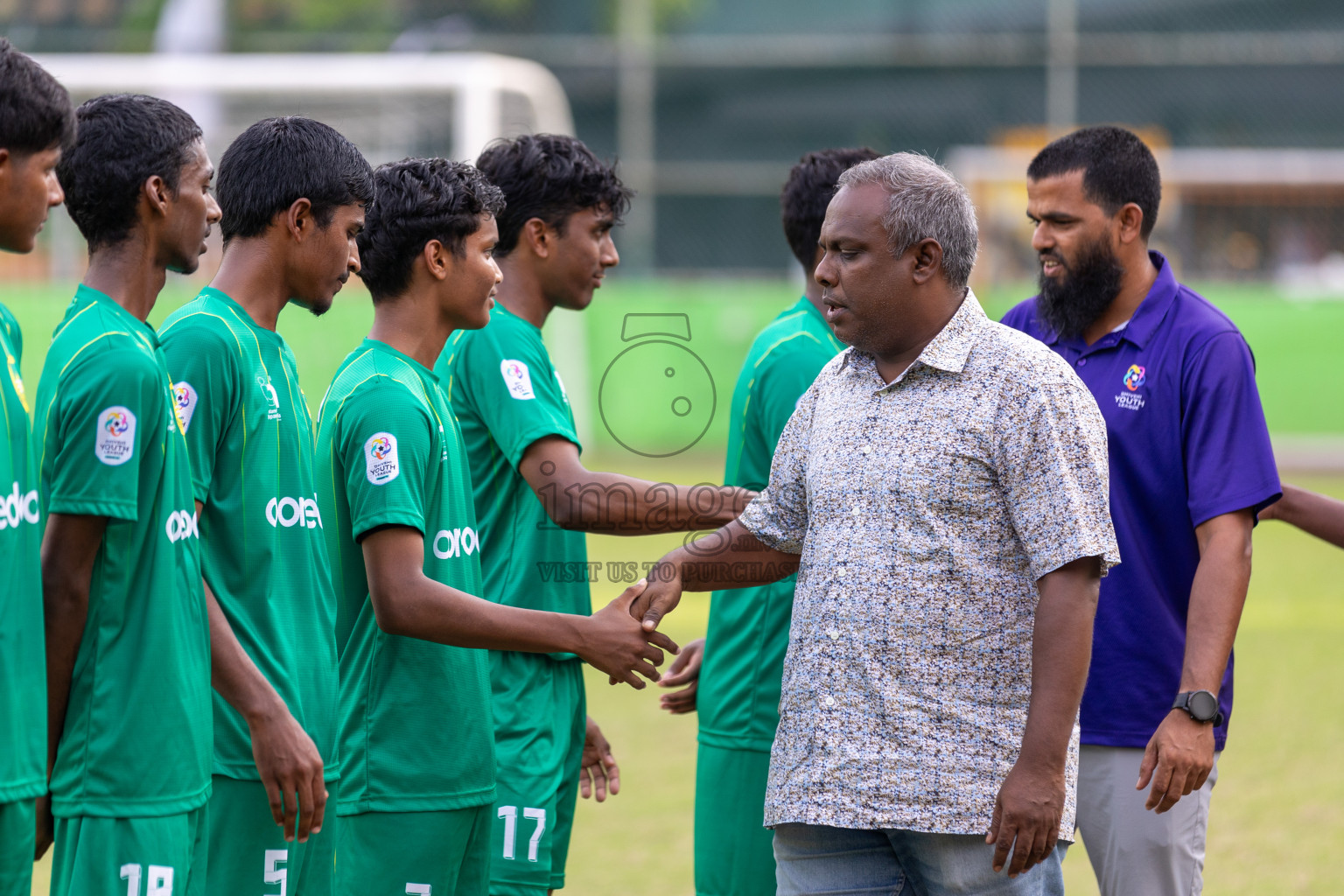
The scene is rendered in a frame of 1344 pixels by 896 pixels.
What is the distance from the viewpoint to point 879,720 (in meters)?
2.81

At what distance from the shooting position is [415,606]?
9.98ft

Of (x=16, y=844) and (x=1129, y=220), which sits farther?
(x=1129, y=220)

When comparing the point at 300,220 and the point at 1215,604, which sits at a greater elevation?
the point at 300,220

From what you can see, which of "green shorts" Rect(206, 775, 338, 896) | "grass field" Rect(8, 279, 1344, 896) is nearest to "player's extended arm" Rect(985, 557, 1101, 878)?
"green shorts" Rect(206, 775, 338, 896)

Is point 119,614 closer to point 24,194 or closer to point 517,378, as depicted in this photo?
point 24,194

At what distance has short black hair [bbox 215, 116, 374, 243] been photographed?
313cm

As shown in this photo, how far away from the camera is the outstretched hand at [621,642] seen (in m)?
3.33

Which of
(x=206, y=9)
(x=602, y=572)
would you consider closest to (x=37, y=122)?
(x=602, y=572)

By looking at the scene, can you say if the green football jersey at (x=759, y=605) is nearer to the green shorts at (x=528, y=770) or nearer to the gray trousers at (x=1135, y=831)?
the green shorts at (x=528, y=770)

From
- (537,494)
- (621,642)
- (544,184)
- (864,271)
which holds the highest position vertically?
(544,184)

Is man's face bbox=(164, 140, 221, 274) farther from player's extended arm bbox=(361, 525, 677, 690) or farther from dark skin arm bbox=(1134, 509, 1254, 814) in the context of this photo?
dark skin arm bbox=(1134, 509, 1254, 814)

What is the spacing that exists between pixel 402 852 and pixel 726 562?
98 centimetres

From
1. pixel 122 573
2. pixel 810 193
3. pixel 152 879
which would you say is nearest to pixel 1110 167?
pixel 810 193

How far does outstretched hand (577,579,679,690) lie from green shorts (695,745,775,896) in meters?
0.51
